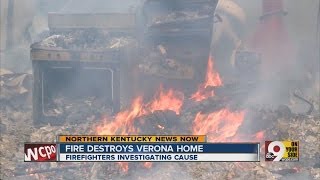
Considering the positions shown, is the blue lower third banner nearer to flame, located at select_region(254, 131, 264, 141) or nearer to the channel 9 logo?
the channel 9 logo

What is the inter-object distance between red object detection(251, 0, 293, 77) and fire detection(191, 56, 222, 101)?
4.03 metres

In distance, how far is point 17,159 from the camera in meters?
7.74

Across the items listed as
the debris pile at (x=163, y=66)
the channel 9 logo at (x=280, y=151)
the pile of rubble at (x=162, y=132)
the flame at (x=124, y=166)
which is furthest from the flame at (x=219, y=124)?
the flame at (x=124, y=166)

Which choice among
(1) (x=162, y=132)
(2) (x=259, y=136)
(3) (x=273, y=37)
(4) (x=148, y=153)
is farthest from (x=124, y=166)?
(3) (x=273, y=37)

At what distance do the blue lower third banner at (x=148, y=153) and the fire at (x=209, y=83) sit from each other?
2.47m

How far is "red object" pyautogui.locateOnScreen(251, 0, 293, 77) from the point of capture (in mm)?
13664

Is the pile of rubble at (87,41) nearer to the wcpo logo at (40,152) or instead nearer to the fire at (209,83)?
the fire at (209,83)

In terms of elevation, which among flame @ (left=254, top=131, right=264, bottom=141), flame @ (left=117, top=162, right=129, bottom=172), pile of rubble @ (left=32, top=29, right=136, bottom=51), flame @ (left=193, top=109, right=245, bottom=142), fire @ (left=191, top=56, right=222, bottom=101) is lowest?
flame @ (left=117, top=162, right=129, bottom=172)

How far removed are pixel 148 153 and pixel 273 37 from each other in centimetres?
872

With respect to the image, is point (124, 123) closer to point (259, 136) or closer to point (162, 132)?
point (162, 132)

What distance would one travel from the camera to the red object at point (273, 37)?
13.7 metres

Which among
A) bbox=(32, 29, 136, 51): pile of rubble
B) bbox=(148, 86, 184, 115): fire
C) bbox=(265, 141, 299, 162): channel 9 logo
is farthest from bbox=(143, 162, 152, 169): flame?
bbox=(32, 29, 136, 51): pile of rubble

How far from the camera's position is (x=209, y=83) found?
9.93 m

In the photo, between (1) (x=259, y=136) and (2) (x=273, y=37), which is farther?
(2) (x=273, y=37)
